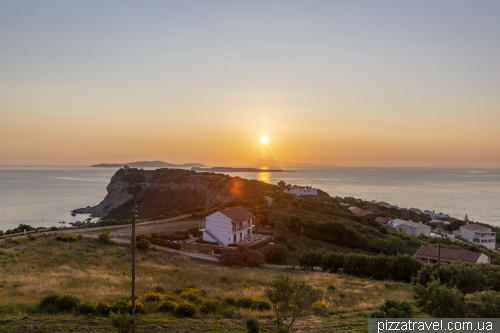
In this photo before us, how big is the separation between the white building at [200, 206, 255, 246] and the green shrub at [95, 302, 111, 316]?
A: 27166mm

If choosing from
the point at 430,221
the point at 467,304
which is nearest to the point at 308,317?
the point at 467,304

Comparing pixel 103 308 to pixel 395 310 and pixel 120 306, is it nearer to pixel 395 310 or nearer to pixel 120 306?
pixel 120 306

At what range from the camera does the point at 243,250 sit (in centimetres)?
3431

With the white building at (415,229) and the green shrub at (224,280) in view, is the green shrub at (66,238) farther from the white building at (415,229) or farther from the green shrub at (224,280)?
the white building at (415,229)

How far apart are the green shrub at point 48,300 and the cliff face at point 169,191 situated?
211 ft

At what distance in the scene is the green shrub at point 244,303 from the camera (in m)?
15.8

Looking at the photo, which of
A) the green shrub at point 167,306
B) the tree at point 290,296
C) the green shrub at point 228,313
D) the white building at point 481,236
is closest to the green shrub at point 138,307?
the green shrub at point 167,306

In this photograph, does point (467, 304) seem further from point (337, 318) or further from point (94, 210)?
point (94, 210)

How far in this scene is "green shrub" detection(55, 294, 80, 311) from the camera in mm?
13539

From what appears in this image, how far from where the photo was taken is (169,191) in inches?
4412

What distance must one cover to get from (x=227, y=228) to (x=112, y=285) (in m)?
23.0

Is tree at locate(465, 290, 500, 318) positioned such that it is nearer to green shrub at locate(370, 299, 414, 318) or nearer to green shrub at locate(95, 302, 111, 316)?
green shrub at locate(370, 299, 414, 318)

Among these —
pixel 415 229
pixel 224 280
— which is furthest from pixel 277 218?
pixel 415 229

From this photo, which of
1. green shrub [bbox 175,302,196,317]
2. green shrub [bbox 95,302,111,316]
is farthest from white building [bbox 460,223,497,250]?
green shrub [bbox 95,302,111,316]
